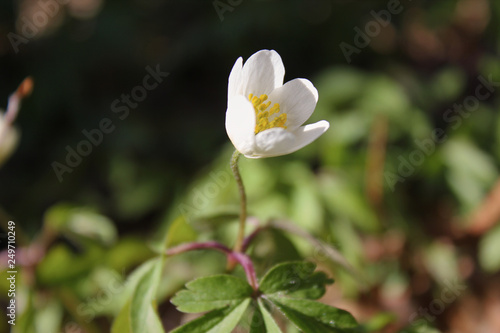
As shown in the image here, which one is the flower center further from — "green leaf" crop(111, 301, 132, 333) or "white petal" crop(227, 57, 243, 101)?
"green leaf" crop(111, 301, 132, 333)

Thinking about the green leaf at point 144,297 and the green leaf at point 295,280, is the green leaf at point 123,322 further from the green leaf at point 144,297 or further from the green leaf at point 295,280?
the green leaf at point 295,280

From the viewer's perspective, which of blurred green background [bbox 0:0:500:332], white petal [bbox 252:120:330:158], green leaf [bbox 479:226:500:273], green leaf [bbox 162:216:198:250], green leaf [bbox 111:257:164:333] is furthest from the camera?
green leaf [bbox 479:226:500:273]

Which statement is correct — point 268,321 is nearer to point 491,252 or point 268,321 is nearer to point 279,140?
point 279,140

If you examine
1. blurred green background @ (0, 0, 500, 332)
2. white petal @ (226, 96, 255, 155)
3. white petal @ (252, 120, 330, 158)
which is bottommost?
blurred green background @ (0, 0, 500, 332)

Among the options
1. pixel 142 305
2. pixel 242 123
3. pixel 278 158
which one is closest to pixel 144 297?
pixel 142 305

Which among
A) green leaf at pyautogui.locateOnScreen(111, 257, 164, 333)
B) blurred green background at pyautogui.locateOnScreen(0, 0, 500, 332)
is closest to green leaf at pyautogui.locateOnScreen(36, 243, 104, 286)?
blurred green background at pyautogui.locateOnScreen(0, 0, 500, 332)

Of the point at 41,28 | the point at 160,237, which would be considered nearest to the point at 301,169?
the point at 160,237

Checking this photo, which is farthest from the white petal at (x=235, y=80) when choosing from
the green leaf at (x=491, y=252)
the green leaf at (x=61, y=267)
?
the green leaf at (x=491, y=252)

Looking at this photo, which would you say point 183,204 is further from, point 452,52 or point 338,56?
point 452,52
